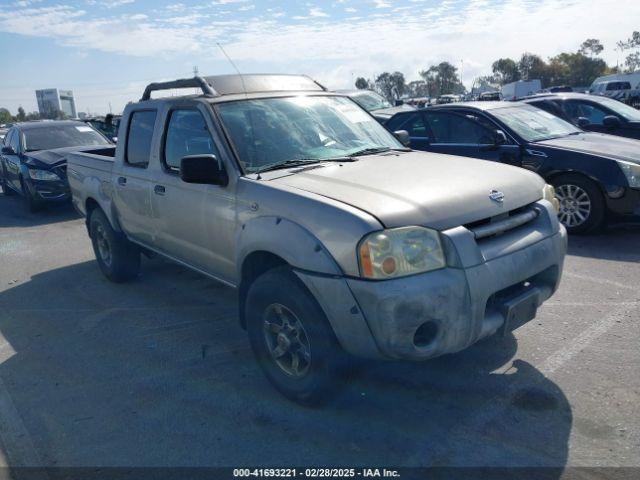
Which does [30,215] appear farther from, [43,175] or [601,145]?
[601,145]

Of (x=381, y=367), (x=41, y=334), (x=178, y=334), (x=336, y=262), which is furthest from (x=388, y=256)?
(x=41, y=334)

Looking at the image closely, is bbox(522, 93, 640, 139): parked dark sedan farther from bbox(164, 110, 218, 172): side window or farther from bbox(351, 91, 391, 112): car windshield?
bbox(164, 110, 218, 172): side window

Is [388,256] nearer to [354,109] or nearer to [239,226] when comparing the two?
[239,226]

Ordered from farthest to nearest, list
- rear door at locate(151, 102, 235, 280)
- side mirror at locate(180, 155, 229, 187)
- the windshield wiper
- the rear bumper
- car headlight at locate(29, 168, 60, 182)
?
car headlight at locate(29, 168, 60, 182) < rear door at locate(151, 102, 235, 280) < the windshield wiper < side mirror at locate(180, 155, 229, 187) < the rear bumper

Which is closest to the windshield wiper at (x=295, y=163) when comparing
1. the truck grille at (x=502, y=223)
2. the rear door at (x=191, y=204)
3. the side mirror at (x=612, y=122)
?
the rear door at (x=191, y=204)

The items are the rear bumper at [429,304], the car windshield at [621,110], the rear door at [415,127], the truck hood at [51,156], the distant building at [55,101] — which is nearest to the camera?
the rear bumper at [429,304]

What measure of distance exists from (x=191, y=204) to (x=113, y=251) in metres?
2.15

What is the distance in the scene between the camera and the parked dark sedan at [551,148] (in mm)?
6551

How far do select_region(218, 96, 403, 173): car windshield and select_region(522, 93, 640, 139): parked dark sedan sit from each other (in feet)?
19.3

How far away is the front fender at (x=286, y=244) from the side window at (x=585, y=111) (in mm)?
7771

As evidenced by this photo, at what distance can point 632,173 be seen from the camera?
6.44m

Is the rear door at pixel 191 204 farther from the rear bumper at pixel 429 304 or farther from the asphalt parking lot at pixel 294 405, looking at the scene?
the rear bumper at pixel 429 304

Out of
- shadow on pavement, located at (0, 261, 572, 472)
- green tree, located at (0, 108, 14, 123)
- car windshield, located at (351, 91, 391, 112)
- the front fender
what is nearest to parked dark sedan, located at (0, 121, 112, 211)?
shadow on pavement, located at (0, 261, 572, 472)

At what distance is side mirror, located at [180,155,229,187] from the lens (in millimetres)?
3611
